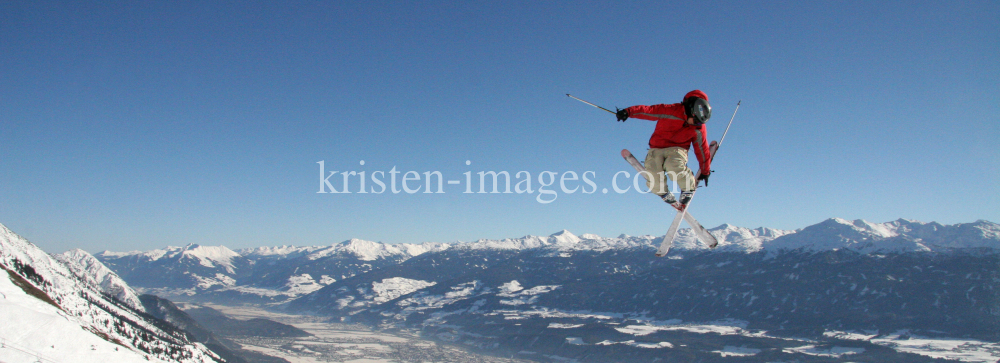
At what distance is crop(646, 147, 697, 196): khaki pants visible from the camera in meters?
10.3

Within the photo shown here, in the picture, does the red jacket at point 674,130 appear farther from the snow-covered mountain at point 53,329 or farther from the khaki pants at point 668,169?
the snow-covered mountain at point 53,329

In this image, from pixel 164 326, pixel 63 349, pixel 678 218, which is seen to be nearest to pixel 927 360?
pixel 678 218

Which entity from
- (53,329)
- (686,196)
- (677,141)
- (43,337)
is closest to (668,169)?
(677,141)

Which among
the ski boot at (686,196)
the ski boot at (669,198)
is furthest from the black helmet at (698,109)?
the ski boot at (669,198)

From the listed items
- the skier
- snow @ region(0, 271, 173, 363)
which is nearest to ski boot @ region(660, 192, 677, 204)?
the skier

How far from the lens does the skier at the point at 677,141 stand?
9.70 metres

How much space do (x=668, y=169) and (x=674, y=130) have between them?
869 millimetres

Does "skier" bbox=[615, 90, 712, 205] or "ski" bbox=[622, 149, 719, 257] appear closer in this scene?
"skier" bbox=[615, 90, 712, 205]

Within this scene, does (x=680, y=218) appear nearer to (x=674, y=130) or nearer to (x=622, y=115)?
(x=674, y=130)

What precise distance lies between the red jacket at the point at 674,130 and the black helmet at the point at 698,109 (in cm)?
35

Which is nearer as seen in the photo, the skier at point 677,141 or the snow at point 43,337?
the skier at point 677,141

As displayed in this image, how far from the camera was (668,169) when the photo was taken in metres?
10.5

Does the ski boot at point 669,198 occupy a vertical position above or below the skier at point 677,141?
below

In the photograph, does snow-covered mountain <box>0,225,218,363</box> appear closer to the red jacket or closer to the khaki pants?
the khaki pants
